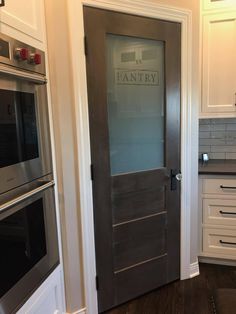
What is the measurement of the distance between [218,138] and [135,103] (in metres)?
1.32

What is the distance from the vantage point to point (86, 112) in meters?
1.87

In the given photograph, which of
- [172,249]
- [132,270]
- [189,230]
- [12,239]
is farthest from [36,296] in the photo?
[189,230]

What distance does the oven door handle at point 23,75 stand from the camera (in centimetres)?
123

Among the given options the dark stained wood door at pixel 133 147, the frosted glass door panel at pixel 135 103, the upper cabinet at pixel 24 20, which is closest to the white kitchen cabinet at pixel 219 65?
the dark stained wood door at pixel 133 147

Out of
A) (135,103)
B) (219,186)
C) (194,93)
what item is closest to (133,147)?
(135,103)

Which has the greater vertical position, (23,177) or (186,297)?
(23,177)

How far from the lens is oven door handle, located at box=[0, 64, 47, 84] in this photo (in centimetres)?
123

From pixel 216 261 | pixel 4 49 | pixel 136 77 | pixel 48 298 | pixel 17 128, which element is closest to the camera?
pixel 4 49

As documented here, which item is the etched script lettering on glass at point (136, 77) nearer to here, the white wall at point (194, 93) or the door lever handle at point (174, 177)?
the white wall at point (194, 93)

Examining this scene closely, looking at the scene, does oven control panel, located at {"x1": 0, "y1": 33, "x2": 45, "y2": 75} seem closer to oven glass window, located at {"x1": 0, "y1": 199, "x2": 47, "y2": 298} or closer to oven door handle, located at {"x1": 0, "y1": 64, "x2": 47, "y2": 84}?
oven door handle, located at {"x1": 0, "y1": 64, "x2": 47, "y2": 84}

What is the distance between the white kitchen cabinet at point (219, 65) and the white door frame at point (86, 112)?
0.48 metres

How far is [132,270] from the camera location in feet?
7.32

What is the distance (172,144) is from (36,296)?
1.44 metres

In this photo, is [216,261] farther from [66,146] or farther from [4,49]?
[4,49]
